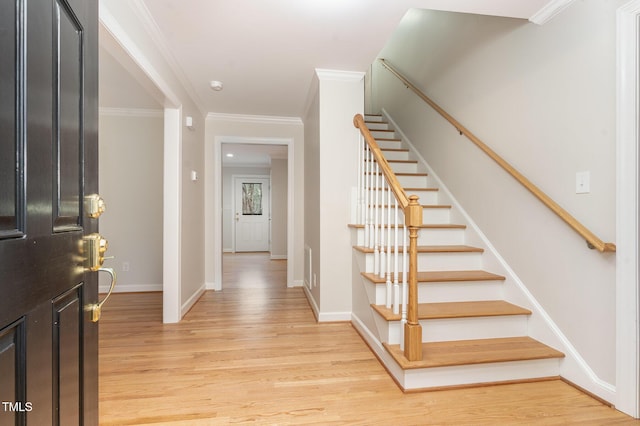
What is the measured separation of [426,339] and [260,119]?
3259 mm

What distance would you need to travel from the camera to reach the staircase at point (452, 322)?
68.3 inches

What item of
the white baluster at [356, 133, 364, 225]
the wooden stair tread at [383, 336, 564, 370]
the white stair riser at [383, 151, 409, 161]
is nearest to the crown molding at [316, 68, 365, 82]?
the white baluster at [356, 133, 364, 225]

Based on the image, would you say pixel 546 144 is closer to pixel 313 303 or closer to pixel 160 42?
pixel 313 303

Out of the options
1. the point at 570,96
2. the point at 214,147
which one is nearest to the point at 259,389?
the point at 570,96

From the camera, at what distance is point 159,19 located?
78.6 inches

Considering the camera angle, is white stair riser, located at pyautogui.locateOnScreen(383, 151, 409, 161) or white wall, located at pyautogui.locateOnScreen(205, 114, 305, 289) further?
white wall, located at pyautogui.locateOnScreen(205, 114, 305, 289)

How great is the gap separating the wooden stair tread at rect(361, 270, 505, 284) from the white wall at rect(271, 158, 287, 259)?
4.92m

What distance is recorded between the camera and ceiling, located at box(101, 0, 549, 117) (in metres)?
1.87

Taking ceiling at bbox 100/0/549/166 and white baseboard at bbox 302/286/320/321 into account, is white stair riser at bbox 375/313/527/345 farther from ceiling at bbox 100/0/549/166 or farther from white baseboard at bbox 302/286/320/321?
ceiling at bbox 100/0/549/166

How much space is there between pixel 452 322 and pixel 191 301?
8.36 feet

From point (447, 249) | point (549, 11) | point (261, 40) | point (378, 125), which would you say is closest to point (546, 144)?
point (549, 11)

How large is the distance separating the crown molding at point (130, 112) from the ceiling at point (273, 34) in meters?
0.72

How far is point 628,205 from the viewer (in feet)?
4.82

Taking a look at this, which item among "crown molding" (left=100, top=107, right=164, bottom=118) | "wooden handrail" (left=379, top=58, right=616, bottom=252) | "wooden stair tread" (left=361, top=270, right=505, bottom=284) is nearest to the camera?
"wooden handrail" (left=379, top=58, right=616, bottom=252)
